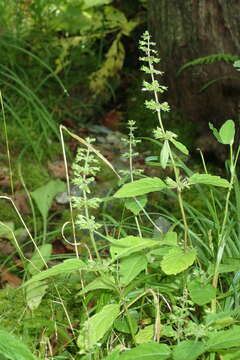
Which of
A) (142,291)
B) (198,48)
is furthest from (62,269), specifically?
(198,48)

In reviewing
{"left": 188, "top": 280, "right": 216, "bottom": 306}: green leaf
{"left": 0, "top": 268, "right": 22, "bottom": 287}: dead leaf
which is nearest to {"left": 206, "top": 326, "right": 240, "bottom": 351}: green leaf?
{"left": 188, "top": 280, "right": 216, "bottom": 306}: green leaf

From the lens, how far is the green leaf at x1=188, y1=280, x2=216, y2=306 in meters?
1.55

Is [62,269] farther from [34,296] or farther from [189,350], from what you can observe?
[34,296]

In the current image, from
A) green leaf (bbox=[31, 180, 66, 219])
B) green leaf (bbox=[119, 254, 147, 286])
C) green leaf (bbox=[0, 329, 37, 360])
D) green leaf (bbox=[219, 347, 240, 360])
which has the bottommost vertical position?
green leaf (bbox=[31, 180, 66, 219])

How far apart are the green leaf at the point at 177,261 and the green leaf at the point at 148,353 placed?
16 cm

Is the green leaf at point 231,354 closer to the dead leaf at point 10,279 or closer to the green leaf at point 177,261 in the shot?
the green leaf at point 177,261

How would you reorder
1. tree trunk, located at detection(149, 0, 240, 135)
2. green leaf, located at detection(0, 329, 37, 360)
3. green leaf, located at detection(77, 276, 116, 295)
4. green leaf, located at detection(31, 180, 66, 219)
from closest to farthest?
green leaf, located at detection(0, 329, 37, 360), green leaf, located at detection(77, 276, 116, 295), green leaf, located at detection(31, 180, 66, 219), tree trunk, located at detection(149, 0, 240, 135)

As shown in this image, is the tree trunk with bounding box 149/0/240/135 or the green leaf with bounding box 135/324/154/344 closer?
the green leaf with bounding box 135/324/154/344

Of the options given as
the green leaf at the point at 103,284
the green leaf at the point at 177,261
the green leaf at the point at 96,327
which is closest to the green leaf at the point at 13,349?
the green leaf at the point at 96,327

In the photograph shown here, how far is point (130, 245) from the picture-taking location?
155 cm

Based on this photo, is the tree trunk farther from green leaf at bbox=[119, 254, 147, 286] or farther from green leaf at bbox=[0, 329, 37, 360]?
green leaf at bbox=[0, 329, 37, 360]

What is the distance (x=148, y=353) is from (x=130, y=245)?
0.82ft

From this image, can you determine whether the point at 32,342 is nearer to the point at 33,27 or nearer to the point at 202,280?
the point at 202,280

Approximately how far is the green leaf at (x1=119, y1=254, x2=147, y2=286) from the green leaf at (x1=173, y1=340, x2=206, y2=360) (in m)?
0.25
